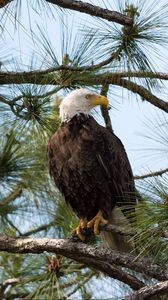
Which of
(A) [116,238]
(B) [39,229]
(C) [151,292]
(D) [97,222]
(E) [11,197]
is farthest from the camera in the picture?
(B) [39,229]

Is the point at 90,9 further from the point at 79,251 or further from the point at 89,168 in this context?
the point at 79,251

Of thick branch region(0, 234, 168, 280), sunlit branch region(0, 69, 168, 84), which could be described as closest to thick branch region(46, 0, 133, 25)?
sunlit branch region(0, 69, 168, 84)

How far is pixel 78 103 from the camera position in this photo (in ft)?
14.0

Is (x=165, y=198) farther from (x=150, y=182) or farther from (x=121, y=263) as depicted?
(x=121, y=263)

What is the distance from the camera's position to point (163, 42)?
12.3 feet

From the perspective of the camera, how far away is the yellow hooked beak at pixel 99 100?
416cm

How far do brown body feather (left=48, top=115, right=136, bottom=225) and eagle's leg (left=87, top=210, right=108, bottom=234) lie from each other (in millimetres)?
42

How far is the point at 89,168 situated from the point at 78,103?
1.53ft

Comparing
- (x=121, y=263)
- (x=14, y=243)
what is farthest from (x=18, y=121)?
(x=121, y=263)

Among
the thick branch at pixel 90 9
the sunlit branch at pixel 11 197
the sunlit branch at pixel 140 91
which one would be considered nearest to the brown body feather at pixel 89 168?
the sunlit branch at pixel 140 91

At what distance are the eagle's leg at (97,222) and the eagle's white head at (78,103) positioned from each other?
54cm

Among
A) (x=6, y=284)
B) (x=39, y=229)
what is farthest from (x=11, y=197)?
(x=6, y=284)

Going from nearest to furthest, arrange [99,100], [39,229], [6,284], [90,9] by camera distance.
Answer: [90,9] → [99,100] → [6,284] → [39,229]

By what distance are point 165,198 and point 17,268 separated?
2.40m
